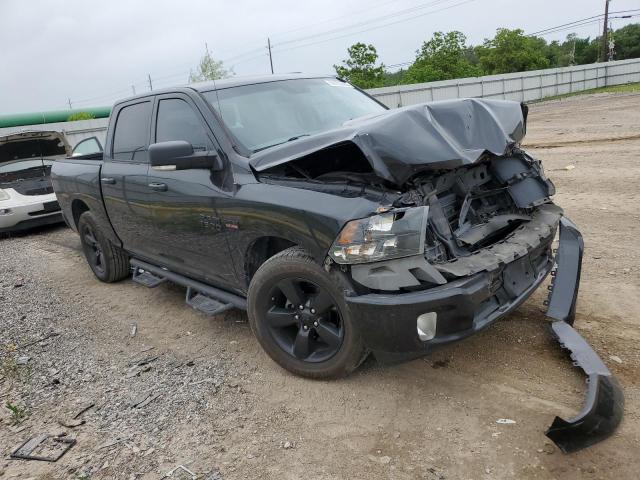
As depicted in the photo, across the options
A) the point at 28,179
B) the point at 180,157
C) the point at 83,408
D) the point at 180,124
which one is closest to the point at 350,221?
the point at 180,157

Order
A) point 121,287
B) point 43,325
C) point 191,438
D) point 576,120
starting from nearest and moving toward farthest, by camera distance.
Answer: point 191,438 < point 43,325 < point 121,287 < point 576,120

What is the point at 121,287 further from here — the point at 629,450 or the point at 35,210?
Answer: the point at 629,450

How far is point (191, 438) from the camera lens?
287 cm

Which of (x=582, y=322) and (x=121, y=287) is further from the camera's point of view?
(x=121, y=287)

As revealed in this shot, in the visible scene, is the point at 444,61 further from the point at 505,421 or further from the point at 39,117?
the point at 505,421

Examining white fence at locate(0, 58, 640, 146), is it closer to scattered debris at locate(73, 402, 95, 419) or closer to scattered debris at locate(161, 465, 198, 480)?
scattered debris at locate(73, 402, 95, 419)

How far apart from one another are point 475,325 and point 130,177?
3.22m

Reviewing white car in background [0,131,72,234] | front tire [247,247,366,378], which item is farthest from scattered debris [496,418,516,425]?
white car in background [0,131,72,234]

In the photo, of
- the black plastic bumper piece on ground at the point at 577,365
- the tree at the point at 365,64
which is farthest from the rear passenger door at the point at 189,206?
the tree at the point at 365,64

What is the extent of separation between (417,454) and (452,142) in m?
1.71

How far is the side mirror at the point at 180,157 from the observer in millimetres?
3307

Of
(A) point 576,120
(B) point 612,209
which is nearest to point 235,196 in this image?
(B) point 612,209

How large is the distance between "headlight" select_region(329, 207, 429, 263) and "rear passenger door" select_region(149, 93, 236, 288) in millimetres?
1176

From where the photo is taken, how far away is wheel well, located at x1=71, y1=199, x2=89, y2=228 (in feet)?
19.0
